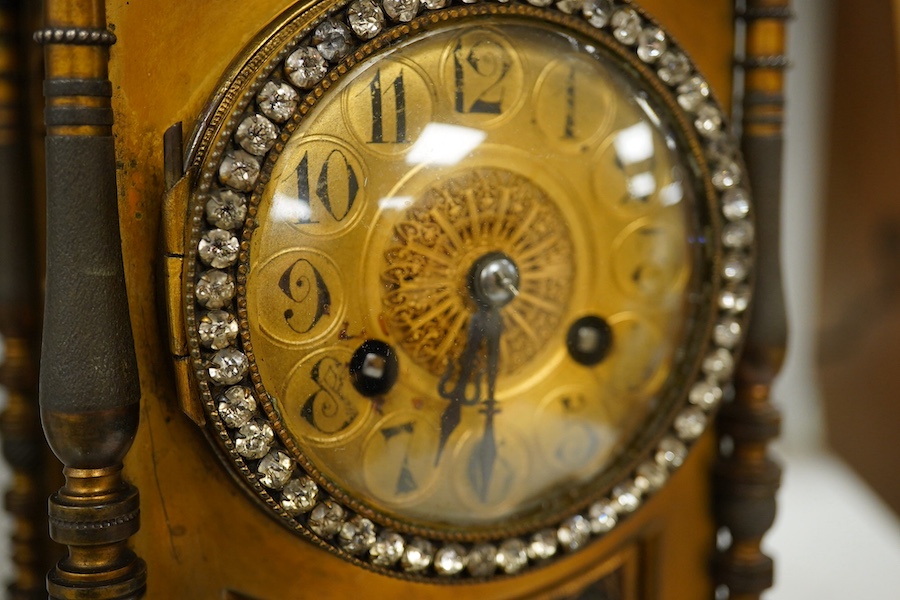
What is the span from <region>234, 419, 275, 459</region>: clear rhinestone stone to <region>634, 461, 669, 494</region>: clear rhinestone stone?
30 cm

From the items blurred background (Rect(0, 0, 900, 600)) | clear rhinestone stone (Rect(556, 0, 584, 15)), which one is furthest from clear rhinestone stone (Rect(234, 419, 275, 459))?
blurred background (Rect(0, 0, 900, 600))

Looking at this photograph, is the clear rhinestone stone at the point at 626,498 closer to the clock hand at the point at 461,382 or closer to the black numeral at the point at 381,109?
the clock hand at the point at 461,382

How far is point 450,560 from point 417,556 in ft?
0.09

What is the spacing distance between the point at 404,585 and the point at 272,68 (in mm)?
355

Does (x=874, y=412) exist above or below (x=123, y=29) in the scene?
below

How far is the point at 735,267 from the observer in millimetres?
707

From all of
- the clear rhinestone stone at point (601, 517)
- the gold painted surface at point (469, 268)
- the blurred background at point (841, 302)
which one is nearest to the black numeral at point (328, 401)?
the gold painted surface at point (469, 268)

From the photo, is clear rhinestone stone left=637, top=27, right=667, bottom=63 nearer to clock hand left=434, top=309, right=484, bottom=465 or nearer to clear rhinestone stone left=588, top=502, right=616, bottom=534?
clock hand left=434, top=309, right=484, bottom=465

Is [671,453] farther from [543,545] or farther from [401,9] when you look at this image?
[401,9]

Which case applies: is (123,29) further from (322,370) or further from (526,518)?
(526,518)

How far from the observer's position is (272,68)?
531mm

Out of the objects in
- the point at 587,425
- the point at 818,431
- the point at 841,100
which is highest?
the point at 841,100

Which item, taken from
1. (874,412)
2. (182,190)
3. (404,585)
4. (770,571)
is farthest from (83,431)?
(874,412)

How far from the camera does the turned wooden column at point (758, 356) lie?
A: 2.35 feet
